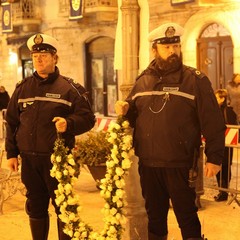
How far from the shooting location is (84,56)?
22.9m

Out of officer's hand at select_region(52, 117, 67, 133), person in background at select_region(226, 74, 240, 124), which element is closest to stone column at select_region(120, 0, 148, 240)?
officer's hand at select_region(52, 117, 67, 133)

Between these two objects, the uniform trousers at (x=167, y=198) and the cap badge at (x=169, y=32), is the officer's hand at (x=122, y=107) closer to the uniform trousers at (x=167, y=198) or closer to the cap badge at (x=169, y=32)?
the uniform trousers at (x=167, y=198)

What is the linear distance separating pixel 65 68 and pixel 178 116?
18.7 metres

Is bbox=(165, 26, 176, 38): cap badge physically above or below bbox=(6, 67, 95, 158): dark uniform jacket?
above

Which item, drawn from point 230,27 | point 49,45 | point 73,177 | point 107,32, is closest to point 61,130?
point 73,177

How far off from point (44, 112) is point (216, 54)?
41.4 feet

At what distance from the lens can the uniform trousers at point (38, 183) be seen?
5.18 metres

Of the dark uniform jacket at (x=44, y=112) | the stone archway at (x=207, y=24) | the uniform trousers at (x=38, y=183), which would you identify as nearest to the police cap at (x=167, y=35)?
the dark uniform jacket at (x=44, y=112)

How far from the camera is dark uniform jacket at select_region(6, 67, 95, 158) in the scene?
202 inches

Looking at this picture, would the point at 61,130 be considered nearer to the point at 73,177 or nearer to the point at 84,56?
the point at 73,177

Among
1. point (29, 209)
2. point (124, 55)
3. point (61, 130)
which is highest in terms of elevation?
point (124, 55)

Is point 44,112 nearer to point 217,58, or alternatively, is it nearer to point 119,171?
point 119,171

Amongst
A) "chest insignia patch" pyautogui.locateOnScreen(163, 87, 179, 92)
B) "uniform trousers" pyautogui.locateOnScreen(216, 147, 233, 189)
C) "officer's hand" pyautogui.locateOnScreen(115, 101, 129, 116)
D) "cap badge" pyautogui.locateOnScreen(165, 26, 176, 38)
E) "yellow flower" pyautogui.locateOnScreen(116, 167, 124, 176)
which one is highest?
"cap badge" pyautogui.locateOnScreen(165, 26, 176, 38)

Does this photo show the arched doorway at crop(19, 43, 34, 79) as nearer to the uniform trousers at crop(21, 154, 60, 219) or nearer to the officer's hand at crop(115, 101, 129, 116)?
the uniform trousers at crop(21, 154, 60, 219)
